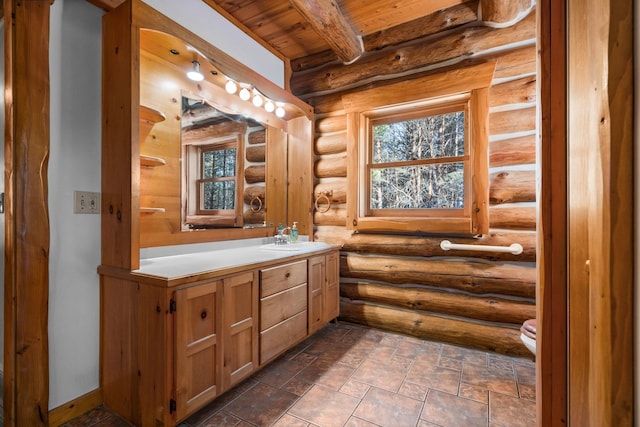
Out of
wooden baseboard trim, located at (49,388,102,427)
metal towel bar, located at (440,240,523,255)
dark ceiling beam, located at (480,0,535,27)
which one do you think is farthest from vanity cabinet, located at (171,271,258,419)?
dark ceiling beam, located at (480,0,535,27)

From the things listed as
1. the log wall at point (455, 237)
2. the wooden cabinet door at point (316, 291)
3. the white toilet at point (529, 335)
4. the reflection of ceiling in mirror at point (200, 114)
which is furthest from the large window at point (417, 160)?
the reflection of ceiling in mirror at point (200, 114)

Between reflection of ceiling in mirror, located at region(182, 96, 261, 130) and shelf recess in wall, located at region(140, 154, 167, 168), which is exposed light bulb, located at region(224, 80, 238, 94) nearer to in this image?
reflection of ceiling in mirror, located at region(182, 96, 261, 130)

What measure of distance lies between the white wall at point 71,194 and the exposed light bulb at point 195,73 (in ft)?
1.78

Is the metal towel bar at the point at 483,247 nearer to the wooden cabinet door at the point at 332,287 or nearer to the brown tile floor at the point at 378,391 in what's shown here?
the brown tile floor at the point at 378,391

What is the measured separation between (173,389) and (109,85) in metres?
1.66

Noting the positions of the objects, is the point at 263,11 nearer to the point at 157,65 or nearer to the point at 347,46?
the point at 347,46

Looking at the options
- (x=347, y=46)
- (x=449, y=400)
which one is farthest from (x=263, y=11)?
(x=449, y=400)

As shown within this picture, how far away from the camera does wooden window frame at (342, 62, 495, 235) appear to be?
2354 mm

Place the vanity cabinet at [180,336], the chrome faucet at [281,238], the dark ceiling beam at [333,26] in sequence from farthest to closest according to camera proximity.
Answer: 1. the chrome faucet at [281,238]
2. the dark ceiling beam at [333,26]
3. the vanity cabinet at [180,336]

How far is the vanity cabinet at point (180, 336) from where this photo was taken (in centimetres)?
142

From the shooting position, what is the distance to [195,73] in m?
2.15

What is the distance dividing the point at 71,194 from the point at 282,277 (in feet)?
4.31

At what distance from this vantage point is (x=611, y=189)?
0.61 metres

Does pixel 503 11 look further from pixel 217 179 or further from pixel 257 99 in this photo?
pixel 217 179
